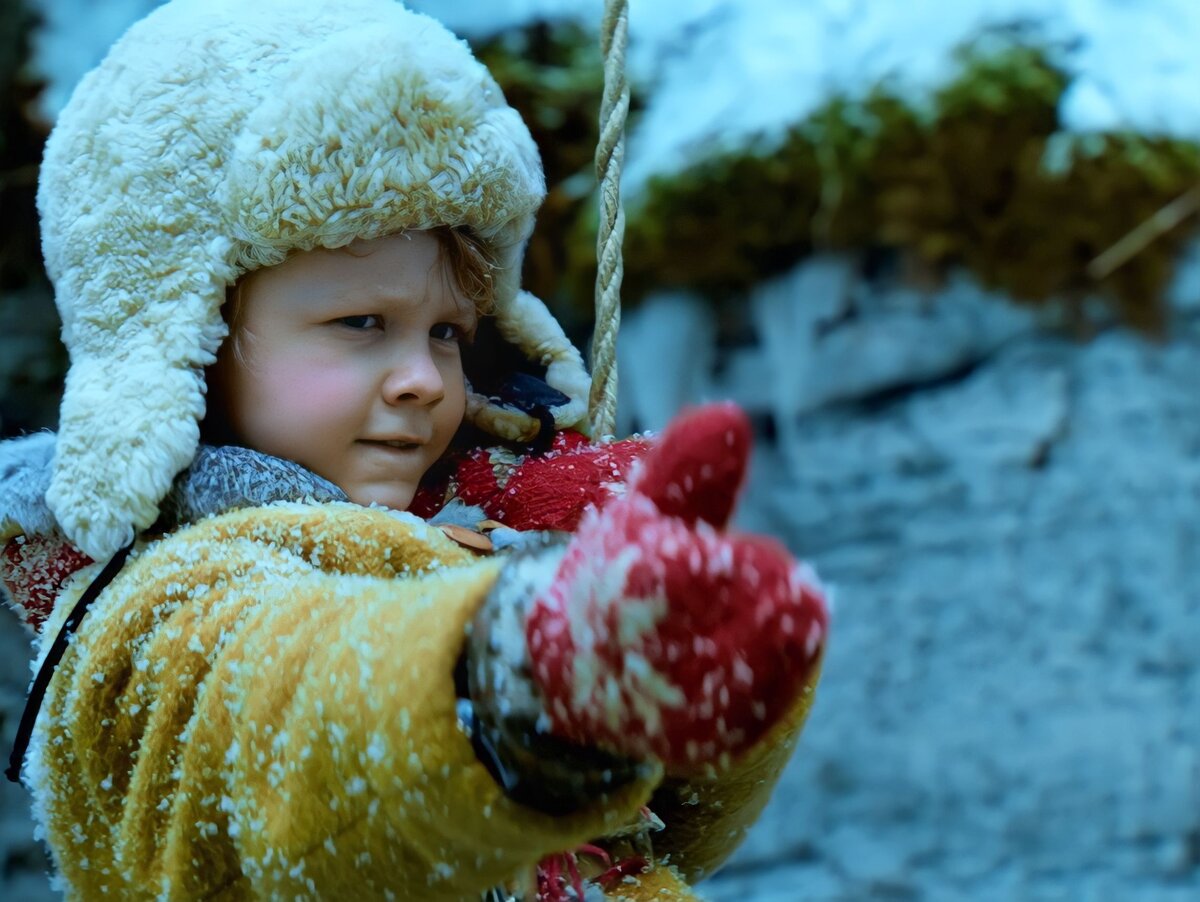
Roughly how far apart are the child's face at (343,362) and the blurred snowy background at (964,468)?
3.40 ft

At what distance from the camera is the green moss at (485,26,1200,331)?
175 centimetres

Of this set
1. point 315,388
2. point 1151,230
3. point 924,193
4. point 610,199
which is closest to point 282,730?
point 315,388

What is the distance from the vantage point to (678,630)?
374mm

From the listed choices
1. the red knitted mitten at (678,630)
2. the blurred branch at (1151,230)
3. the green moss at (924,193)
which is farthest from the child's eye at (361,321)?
the blurred branch at (1151,230)

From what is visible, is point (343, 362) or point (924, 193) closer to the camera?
point (343, 362)

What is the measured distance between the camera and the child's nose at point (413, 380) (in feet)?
2.33

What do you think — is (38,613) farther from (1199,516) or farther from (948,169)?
(1199,516)

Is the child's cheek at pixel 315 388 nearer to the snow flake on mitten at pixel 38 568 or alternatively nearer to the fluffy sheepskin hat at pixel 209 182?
the fluffy sheepskin hat at pixel 209 182

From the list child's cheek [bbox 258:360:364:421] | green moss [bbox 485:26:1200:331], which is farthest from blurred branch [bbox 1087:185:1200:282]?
child's cheek [bbox 258:360:364:421]

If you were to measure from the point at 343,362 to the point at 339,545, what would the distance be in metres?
0.14

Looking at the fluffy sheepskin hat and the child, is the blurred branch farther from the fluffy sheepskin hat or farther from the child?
the fluffy sheepskin hat

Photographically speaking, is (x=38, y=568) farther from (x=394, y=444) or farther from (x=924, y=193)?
(x=924, y=193)

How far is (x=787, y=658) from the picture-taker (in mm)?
373

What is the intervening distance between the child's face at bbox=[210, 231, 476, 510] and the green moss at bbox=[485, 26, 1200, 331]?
1.01 m
